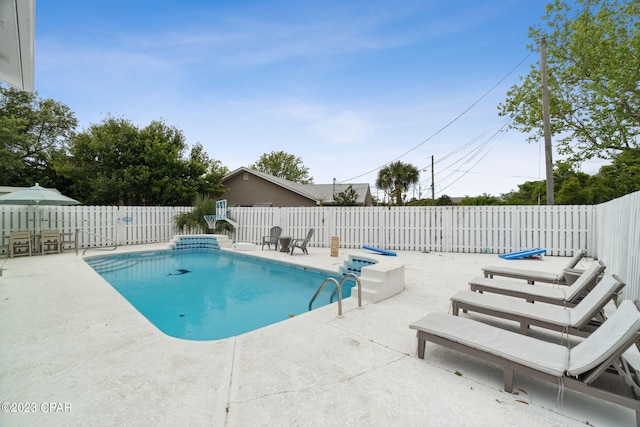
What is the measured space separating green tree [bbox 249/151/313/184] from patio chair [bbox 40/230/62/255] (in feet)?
103

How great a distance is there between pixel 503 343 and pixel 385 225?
839cm

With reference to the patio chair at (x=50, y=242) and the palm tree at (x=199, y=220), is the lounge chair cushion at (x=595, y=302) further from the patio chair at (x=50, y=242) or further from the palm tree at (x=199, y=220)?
the patio chair at (x=50, y=242)

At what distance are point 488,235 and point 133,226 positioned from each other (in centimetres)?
1422

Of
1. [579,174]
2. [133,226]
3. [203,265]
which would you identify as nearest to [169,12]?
[203,265]

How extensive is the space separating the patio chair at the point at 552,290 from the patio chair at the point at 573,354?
1.63m

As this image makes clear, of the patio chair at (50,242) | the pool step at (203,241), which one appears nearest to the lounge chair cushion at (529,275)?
the pool step at (203,241)

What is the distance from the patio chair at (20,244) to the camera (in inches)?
352

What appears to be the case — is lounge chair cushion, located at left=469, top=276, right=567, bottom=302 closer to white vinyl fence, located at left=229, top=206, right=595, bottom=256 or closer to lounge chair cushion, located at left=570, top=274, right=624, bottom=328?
lounge chair cushion, located at left=570, top=274, right=624, bottom=328

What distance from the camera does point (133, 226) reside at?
40.7ft

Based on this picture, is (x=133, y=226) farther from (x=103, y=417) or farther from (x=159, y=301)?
(x=103, y=417)

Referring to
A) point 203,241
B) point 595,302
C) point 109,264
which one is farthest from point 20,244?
point 595,302

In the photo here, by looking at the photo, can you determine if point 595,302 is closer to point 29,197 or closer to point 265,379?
point 265,379

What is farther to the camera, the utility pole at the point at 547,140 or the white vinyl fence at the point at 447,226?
the utility pole at the point at 547,140

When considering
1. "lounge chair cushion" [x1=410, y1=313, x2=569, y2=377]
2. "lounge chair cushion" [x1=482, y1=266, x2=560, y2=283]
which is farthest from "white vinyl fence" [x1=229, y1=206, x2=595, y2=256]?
"lounge chair cushion" [x1=410, y1=313, x2=569, y2=377]
